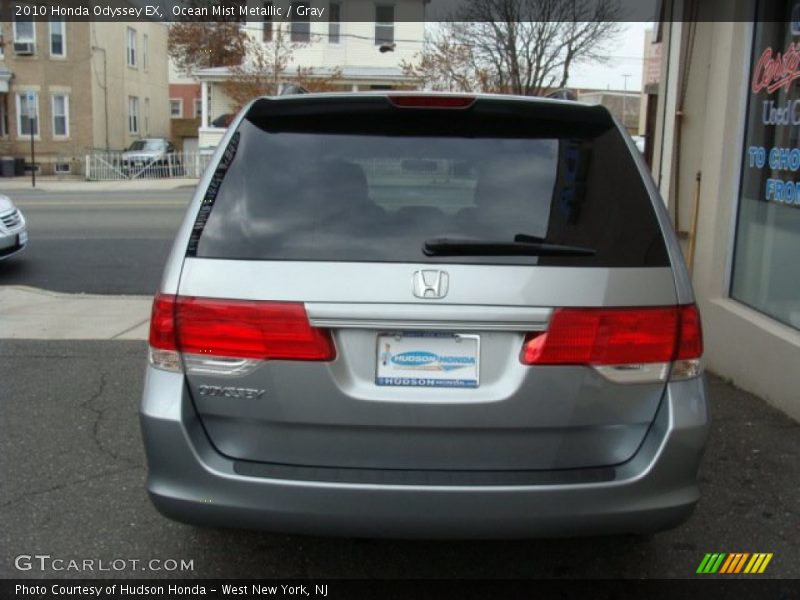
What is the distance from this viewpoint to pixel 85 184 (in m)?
29.4

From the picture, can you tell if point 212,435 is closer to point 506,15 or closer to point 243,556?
point 243,556

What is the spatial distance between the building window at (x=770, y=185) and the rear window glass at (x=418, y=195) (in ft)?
9.59

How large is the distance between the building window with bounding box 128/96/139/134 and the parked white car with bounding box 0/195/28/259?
32.0m

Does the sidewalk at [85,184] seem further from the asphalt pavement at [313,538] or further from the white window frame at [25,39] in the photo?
the asphalt pavement at [313,538]

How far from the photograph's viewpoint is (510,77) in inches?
904

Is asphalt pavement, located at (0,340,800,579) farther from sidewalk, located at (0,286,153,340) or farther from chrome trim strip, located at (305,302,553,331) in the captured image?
sidewalk, located at (0,286,153,340)

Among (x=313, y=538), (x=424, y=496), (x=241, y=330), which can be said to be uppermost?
(x=241, y=330)

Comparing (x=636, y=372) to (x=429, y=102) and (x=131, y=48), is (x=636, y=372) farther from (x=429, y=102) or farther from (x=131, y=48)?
(x=131, y=48)

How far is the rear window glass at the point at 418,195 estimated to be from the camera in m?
2.72

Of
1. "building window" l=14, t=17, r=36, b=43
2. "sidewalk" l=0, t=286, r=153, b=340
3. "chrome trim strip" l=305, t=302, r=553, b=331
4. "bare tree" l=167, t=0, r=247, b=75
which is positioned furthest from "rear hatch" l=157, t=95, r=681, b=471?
"bare tree" l=167, t=0, r=247, b=75

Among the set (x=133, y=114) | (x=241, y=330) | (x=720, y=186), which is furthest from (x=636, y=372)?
(x=133, y=114)

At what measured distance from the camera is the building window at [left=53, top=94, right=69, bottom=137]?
36125 mm

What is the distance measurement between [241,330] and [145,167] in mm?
32239

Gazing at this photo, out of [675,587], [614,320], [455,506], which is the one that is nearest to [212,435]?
[455,506]
